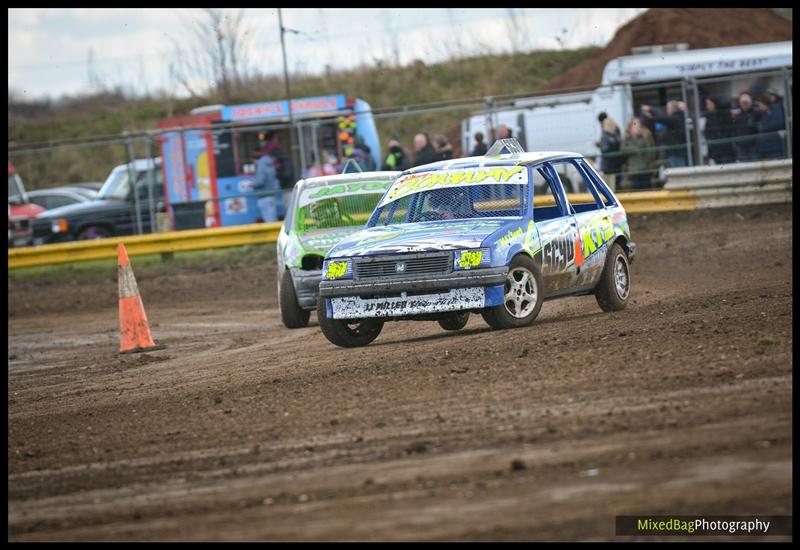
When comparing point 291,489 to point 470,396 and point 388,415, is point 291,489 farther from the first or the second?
point 470,396

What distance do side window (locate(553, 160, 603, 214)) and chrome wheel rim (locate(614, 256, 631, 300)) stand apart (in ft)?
1.84

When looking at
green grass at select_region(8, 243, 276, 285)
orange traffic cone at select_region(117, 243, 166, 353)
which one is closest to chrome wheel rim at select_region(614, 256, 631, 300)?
orange traffic cone at select_region(117, 243, 166, 353)

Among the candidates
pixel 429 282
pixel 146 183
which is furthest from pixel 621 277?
pixel 146 183

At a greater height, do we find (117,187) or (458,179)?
(117,187)

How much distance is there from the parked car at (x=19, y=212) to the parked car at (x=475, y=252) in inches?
580

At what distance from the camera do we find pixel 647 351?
884cm

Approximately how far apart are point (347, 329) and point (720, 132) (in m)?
11.9

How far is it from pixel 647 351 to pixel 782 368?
4.19 feet

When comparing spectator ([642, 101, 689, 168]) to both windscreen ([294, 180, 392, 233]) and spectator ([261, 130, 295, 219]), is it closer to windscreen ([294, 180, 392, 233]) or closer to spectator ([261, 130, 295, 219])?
spectator ([261, 130, 295, 219])

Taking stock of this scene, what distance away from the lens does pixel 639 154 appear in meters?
21.4

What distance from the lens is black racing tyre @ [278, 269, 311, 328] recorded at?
1353 centimetres

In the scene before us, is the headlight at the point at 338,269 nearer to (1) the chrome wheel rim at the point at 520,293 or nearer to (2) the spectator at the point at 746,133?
(1) the chrome wheel rim at the point at 520,293

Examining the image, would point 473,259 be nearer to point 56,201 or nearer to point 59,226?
point 59,226
